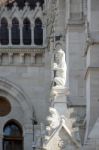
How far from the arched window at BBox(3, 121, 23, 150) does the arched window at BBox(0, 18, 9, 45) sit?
10.2 ft

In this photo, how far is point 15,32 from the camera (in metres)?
39.2

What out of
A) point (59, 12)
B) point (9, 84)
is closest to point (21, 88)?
point (9, 84)

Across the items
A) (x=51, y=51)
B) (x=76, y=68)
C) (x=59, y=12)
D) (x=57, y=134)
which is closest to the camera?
(x=57, y=134)

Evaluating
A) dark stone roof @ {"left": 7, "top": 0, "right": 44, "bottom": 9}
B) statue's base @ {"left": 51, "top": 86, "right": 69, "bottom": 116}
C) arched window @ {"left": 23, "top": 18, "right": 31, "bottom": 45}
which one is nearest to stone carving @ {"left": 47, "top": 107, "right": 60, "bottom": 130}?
statue's base @ {"left": 51, "top": 86, "right": 69, "bottom": 116}

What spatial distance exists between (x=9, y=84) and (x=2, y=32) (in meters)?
2.11

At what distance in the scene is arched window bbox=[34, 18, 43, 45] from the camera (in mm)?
39028

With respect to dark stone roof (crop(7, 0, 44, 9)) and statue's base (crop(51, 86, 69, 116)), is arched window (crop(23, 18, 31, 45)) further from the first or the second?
statue's base (crop(51, 86, 69, 116))

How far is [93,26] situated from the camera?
23.5 metres

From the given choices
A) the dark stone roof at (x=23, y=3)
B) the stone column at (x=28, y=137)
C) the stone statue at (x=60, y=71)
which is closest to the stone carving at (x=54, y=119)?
the stone statue at (x=60, y=71)

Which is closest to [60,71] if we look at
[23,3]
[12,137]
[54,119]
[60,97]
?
[60,97]

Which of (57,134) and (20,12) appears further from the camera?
(20,12)

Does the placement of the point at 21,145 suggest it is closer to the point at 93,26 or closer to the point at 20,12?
the point at 20,12

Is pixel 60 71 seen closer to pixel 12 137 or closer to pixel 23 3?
pixel 12 137

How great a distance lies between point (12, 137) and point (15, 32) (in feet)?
13.2
